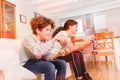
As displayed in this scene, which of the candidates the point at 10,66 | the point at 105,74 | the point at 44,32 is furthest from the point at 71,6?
the point at 10,66

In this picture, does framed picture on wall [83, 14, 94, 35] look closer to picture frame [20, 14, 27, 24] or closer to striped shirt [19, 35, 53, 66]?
picture frame [20, 14, 27, 24]

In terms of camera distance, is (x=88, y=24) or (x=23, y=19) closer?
(x=23, y=19)

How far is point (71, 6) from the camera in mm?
4418

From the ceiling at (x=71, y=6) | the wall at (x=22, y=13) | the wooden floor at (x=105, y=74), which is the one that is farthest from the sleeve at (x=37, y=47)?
the ceiling at (x=71, y=6)

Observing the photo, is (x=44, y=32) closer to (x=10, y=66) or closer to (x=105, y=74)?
(x=10, y=66)

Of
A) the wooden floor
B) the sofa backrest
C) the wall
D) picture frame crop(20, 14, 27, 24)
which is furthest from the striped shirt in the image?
picture frame crop(20, 14, 27, 24)

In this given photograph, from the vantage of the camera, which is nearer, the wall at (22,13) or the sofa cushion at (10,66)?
the sofa cushion at (10,66)

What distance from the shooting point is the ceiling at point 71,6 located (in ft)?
13.3

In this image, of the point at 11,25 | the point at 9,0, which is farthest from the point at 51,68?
the point at 9,0

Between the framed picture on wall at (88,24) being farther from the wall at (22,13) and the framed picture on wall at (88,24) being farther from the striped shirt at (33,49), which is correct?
the striped shirt at (33,49)

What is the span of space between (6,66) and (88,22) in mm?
4188

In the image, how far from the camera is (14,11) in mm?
3338

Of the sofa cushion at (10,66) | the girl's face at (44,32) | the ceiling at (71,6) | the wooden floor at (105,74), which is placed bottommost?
the wooden floor at (105,74)

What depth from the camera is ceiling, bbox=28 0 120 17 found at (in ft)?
13.3
